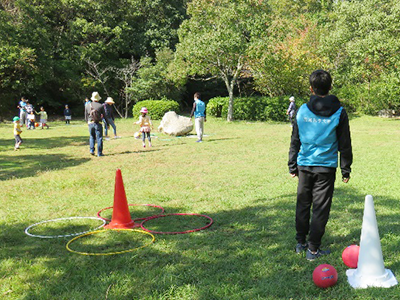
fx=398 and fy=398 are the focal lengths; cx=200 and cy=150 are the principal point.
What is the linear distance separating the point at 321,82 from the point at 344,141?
61cm

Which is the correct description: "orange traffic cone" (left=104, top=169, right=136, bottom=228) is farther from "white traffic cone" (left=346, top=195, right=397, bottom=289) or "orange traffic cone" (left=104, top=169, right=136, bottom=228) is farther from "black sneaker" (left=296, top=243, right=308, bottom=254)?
"white traffic cone" (left=346, top=195, right=397, bottom=289)

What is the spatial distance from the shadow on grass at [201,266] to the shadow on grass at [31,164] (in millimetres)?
4175

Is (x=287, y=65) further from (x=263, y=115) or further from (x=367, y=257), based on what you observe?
(x=367, y=257)

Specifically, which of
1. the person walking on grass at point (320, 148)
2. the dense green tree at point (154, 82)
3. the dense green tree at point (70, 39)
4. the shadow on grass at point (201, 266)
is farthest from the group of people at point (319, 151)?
the dense green tree at point (70, 39)

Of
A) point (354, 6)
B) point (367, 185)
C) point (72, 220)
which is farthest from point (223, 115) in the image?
point (72, 220)

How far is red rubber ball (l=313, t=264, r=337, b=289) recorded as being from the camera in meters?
3.27

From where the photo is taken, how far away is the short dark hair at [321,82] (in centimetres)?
382

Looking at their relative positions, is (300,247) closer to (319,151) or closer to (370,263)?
(370,263)

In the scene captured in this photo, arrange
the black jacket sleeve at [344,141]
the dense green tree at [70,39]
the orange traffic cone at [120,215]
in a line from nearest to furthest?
1. the black jacket sleeve at [344,141]
2. the orange traffic cone at [120,215]
3. the dense green tree at [70,39]

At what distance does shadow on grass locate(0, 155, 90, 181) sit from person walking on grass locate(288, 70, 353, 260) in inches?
269

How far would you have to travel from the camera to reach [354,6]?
30.9 meters

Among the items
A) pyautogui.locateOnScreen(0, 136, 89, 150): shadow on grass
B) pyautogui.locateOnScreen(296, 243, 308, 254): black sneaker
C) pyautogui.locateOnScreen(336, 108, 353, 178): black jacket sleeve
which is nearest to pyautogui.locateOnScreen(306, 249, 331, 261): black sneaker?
pyautogui.locateOnScreen(296, 243, 308, 254): black sneaker

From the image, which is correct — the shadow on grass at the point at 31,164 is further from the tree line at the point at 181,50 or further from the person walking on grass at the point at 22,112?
the tree line at the point at 181,50

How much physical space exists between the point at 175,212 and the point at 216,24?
1896cm
